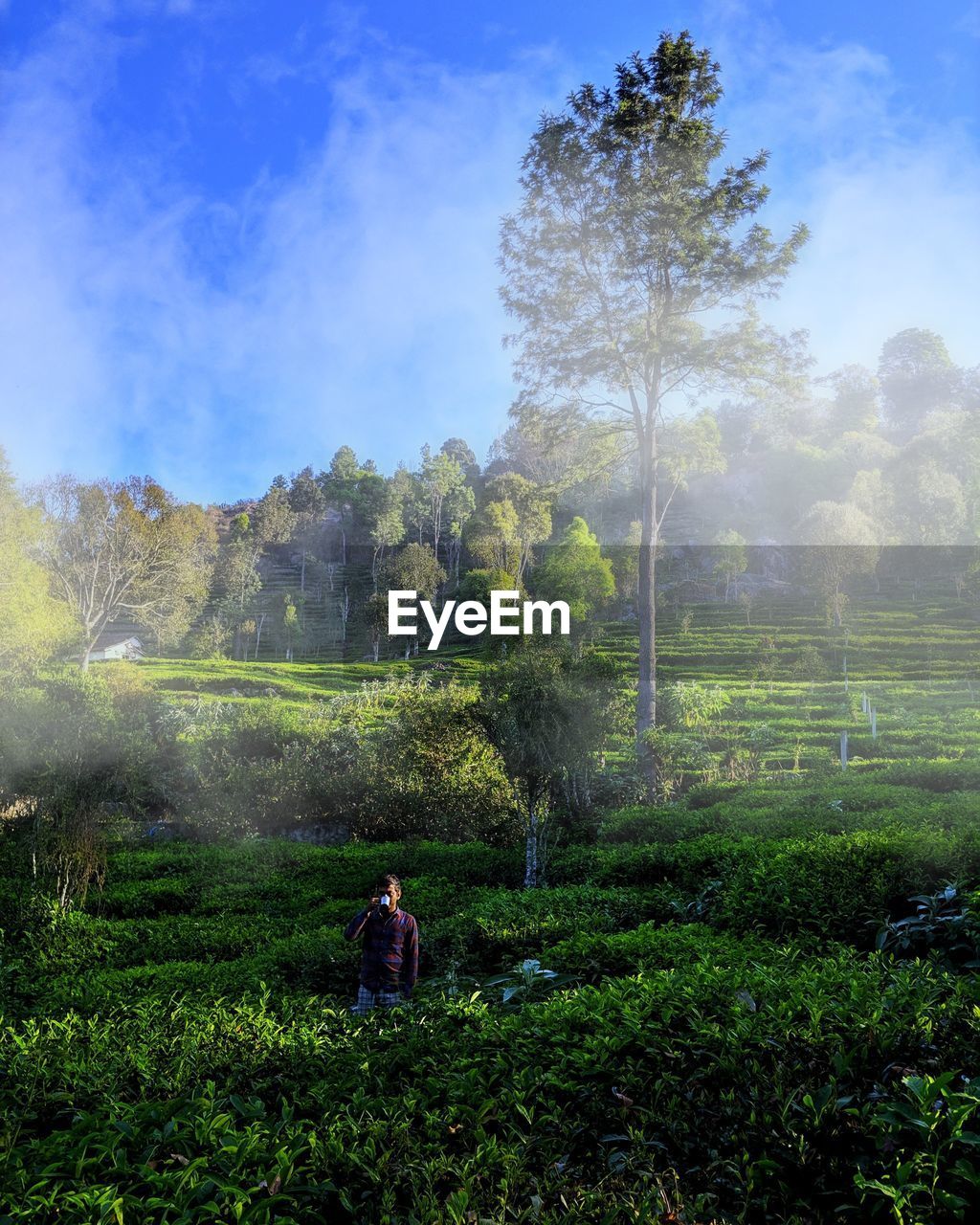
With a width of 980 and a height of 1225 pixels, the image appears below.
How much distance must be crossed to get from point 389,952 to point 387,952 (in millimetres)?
Answer: 10

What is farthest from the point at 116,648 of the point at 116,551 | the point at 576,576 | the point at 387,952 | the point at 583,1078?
the point at 583,1078

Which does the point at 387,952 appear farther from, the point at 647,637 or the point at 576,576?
the point at 576,576

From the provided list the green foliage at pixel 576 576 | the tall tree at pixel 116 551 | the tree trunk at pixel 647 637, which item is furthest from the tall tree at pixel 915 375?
the tall tree at pixel 116 551

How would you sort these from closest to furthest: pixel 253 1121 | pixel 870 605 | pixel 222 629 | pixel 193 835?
pixel 253 1121 < pixel 193 835 < pixel 222 629 < pixel 870 605

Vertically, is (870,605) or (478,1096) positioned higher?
(870,605)

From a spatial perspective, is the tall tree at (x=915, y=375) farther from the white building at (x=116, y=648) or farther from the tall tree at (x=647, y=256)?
the white building at (x=116, y=648)

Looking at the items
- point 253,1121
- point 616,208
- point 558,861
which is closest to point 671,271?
point 616,208

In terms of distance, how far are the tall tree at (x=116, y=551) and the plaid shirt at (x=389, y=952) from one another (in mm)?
10784

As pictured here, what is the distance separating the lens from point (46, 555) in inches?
515

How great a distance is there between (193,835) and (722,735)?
28.6 feet

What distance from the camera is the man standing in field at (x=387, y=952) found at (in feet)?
13.2

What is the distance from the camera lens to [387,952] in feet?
13.2

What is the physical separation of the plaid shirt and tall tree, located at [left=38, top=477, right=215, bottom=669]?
10784 mm

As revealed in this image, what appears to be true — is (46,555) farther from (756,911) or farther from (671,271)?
(756,911)
